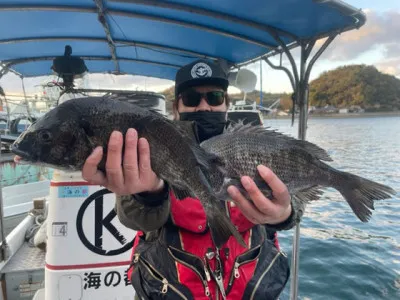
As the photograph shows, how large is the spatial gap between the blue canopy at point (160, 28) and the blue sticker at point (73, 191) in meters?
2.03

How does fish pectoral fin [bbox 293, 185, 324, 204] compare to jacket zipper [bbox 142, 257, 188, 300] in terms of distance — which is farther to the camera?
fish pectoral fin [bbox 293, 185, 324, 204]

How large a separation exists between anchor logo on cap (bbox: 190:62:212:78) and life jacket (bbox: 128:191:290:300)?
4.03ft

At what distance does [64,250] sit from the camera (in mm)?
3398

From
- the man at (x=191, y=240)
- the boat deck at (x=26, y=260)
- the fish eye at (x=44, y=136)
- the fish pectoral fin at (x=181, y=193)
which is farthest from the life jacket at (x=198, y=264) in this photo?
the boat deck at (x=26, y=260)

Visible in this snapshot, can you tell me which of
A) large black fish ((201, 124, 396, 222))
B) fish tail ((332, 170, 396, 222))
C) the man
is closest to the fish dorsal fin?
large black fish ((201, 124, 396, 222))

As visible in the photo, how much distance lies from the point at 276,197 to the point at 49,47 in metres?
4.77

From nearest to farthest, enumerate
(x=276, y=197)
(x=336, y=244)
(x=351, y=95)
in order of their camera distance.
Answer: (x=276, y=197) < (x=336, y=244) < (x=351, y=95)

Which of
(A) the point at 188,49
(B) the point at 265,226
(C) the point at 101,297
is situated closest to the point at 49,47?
(A) the point at 188,49

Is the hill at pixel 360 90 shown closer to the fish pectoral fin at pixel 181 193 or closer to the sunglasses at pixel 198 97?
the sunglasses at pixel 198 97

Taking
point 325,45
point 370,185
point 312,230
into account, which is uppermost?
point 325,45

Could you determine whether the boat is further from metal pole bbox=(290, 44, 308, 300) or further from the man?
the man

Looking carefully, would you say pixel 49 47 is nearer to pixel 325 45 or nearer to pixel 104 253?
pixel 104 253

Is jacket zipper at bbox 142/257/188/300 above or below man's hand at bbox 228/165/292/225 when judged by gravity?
below

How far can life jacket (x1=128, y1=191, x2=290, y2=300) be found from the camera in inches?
93.4
